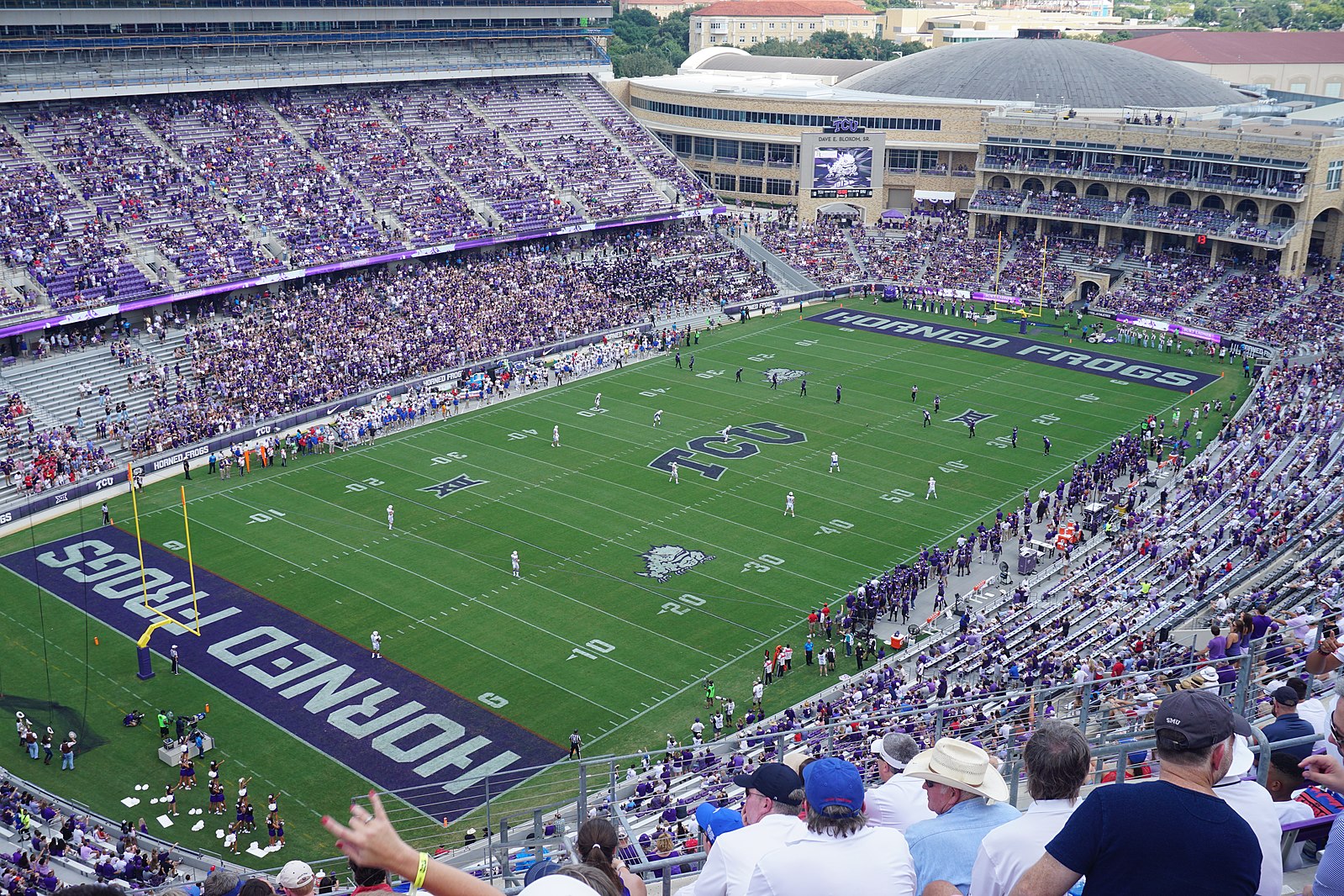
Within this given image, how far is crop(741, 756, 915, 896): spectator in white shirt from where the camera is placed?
5.94 meters

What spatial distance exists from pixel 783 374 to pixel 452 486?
17.8 metres

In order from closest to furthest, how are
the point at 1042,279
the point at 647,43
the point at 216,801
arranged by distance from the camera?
the point at 216,801 < the point at 1042,279 < the point at 647,43

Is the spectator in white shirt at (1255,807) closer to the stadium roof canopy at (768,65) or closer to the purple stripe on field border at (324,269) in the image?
the purple stripe on field border at (324,269)

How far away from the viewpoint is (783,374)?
172 feet

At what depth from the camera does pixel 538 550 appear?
3503cm

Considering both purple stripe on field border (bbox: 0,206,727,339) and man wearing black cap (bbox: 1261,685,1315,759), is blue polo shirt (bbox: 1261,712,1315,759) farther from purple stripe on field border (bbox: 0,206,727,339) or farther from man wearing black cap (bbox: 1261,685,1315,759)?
purple stripe on field border (bbox: 0,206,727,339)

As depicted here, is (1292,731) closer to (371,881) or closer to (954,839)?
(954,839)

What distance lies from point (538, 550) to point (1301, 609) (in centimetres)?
1974

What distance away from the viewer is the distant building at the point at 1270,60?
10650 centimetres

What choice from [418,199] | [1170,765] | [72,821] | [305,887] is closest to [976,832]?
[1170,765]

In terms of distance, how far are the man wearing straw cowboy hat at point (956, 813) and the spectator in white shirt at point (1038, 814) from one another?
31 centimetres

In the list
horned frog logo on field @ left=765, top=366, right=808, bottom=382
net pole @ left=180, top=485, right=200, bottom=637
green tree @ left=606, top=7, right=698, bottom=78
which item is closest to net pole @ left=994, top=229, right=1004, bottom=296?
horned frog logo on field @ left=765, top=366, right=808, bottom=382

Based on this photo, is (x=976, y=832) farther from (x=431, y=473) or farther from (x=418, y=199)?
(x=418, y=199)

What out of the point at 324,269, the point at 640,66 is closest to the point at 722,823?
the point at 324,269
